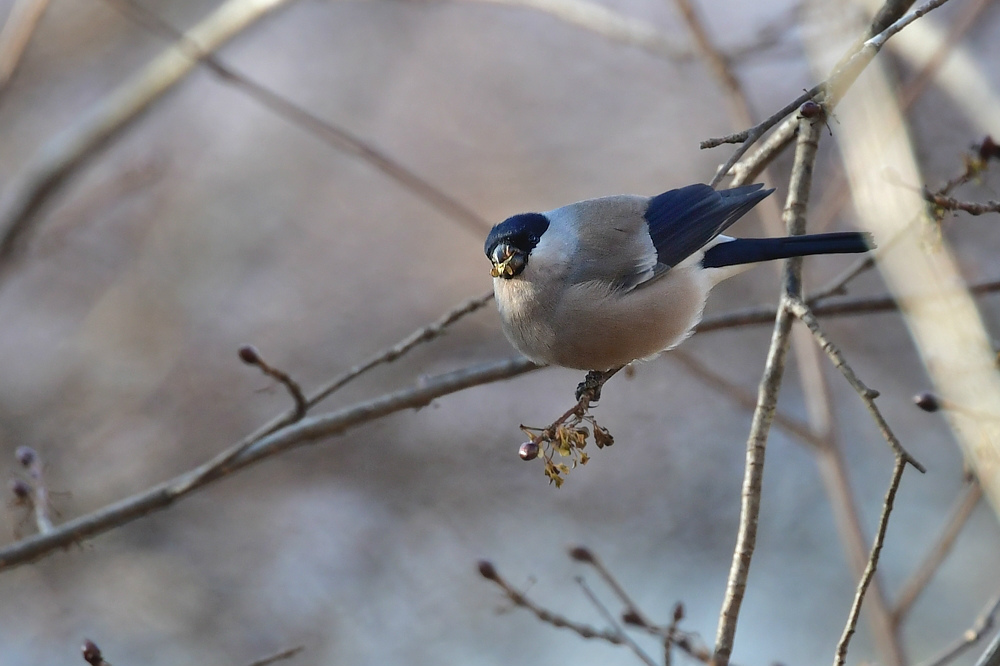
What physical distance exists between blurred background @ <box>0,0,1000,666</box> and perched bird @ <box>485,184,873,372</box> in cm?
237

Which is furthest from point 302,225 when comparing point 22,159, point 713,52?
point 713,52

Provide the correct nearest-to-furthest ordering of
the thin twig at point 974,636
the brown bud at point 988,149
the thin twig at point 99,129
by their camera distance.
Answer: the thin twig at point 974,636
the brown bud at point 988,149
the thin twig at point 99,129

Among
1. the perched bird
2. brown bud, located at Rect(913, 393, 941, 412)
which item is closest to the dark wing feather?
the perched bird

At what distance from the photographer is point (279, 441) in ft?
9.39

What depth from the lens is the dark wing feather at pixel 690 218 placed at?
2.91 meters

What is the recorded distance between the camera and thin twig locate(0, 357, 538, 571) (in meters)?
2.74

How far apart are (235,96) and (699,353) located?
489cm

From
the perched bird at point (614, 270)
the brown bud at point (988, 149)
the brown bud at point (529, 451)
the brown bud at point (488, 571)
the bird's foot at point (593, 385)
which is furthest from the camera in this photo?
the perched bird at point (614, 270)

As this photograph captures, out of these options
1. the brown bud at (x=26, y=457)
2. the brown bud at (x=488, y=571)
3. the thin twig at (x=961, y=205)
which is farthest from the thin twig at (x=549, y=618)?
the brown bud at (x=26, y=457)

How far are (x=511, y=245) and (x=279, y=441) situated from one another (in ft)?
2.98

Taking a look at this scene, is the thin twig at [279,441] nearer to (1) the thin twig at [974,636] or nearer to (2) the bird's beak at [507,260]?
(2) the bird's beak at [507,260]

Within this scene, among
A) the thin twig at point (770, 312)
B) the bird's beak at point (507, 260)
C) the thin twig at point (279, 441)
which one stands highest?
the bird's beak at point (507, 260)

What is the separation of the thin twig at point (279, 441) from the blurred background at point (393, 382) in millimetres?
2536

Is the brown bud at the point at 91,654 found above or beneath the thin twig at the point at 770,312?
beneath
